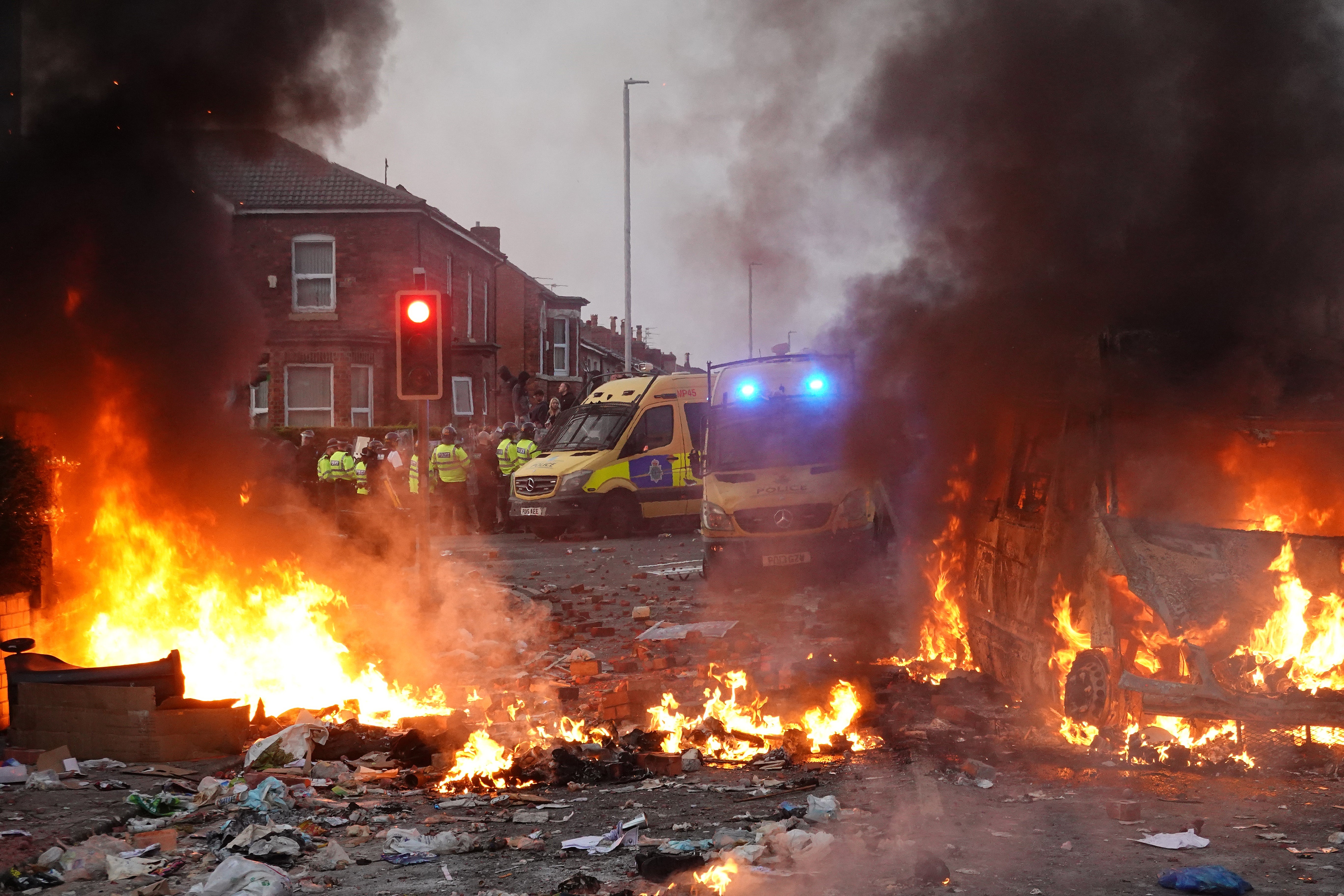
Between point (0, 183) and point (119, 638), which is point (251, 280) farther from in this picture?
point (119, 638)

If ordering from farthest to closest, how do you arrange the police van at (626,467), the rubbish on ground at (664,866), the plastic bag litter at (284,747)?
the police van at (626,467) → the plastic bag litter at (284,747) → the rubbish on ground at (664,866)

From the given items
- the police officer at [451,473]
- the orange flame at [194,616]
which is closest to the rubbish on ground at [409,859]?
the orange flame at [194,616]

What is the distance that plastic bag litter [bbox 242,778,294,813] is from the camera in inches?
214

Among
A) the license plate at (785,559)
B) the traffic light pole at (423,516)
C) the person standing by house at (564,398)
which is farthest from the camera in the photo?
the person standing by house at (564,398)

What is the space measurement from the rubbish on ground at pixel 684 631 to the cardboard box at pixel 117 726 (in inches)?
152

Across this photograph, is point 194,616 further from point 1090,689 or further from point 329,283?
point 329,283

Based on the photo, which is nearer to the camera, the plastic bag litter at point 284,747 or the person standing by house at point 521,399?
the plastic bag litter at point 284,747

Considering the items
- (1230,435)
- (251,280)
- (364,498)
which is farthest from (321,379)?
(1230,435)

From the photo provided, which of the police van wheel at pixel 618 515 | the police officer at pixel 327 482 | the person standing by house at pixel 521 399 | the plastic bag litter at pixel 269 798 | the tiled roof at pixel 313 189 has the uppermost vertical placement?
the tiled roof at pixel 313 189

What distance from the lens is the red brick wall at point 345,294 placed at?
27906 millimetres

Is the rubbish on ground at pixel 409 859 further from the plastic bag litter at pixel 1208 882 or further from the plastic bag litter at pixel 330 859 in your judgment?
the plastic bag litter at pixel 1208 882

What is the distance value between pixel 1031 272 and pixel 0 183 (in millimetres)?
7110

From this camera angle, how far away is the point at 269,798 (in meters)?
5.55

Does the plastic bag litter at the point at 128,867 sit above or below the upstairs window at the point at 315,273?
below
